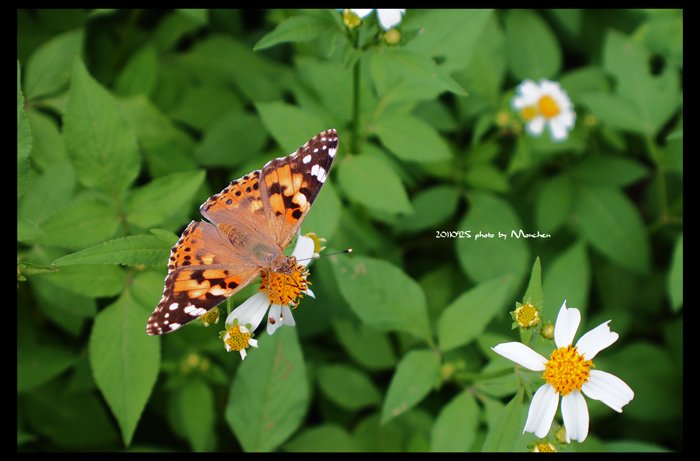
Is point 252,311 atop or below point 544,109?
below

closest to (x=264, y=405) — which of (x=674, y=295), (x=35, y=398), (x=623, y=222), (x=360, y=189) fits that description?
(x=360, y=189)

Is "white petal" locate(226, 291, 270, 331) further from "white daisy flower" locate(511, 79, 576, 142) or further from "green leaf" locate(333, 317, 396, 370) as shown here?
"white daisy flower" locate(511, 79, 576, 142)

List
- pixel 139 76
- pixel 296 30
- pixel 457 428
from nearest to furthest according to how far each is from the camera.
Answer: pixel 296 30 → pixel 457 428 → pixel 139 76

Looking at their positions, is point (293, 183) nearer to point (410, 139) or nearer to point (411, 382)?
point (410, 139)

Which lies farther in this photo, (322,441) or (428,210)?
(428,210)

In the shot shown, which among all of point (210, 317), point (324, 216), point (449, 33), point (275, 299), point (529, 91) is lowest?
point (210, 317)

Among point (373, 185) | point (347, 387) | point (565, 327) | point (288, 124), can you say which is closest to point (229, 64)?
point (288, 124)

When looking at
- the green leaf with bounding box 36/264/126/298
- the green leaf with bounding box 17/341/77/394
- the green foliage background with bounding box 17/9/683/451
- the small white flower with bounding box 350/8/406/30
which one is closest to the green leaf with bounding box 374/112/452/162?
the green foliage background with bounding box 17/9/683/451

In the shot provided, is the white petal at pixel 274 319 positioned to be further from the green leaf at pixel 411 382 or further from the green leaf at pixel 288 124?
the green leaf at pixel 288 124
